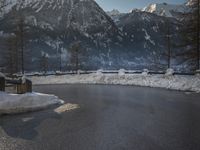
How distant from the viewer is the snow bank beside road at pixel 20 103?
1409 centimetres

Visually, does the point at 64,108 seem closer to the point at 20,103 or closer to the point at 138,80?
the point at 20,103

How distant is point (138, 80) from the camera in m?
33.5

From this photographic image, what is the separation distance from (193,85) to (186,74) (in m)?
4.70

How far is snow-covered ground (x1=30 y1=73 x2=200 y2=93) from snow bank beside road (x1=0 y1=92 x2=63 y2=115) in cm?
1358

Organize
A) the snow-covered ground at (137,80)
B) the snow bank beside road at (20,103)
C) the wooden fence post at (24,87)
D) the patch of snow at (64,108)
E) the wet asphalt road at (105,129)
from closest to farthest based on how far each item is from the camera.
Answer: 1. the wet asphalt road at (105,129)
2. the snow bank beside road at (20,103)
3. the patch of snow at (64,108)
4. the wooden fence post at (24,87)
5. the snow-covered ground at (137,80)

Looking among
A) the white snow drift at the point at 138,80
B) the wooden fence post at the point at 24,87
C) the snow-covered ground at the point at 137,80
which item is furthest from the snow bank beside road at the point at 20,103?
the white snow drift at the point at 138,80

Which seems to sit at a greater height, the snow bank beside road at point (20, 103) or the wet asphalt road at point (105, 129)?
the snow bank beside road at point (20, 103)

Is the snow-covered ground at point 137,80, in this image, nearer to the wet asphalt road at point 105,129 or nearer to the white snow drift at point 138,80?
the white snow drift at point 138,80

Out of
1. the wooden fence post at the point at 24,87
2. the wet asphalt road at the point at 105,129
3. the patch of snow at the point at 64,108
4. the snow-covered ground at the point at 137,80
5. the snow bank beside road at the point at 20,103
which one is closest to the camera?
the wet asphalt road at the point at 105,129

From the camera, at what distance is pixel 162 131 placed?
9867 mm

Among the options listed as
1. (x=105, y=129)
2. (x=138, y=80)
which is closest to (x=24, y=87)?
(x=105, y=129)

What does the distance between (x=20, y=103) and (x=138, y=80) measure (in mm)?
20699

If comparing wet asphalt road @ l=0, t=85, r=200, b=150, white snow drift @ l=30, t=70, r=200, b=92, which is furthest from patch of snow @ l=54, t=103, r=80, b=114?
white snow drift @ l=30, t=70, r=200, b=92

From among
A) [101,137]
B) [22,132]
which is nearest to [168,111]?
[101,137]
